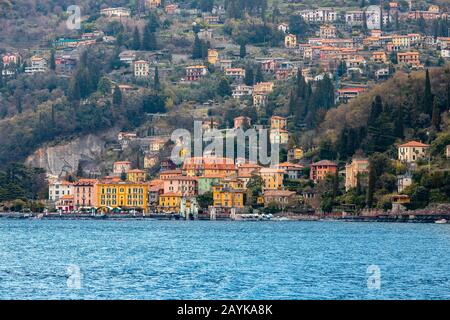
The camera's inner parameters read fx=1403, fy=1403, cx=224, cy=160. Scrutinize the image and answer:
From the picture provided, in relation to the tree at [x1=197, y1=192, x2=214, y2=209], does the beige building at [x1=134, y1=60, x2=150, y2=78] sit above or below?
above

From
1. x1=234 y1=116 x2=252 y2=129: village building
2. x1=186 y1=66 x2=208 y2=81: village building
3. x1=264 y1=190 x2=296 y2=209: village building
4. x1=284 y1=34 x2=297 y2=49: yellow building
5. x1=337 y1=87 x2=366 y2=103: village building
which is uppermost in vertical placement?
x1=284 y1=34 x2=297 y2=49: yellow building

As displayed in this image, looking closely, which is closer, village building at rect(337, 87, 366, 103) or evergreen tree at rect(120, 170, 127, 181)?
evergreen tree at rect(120, 170, 127, 181)

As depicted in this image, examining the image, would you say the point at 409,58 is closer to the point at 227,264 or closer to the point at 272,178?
the point at 272,178

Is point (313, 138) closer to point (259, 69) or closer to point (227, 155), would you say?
point (227, 155)

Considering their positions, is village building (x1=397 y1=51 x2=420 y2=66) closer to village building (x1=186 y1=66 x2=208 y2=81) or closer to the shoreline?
village building (x1=186 y1=66 x2=208 y2=81)

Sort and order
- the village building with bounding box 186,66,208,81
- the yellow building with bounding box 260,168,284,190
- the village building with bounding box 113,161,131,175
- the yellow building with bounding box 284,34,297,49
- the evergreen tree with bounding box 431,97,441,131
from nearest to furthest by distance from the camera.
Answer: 1. the evergreen tree with bounding box 431,97,441,131
2. the yellow building with bounding box 260,168,284,190
3. the village building with bounding box 113,161,131,175
4. the village building with bounding box 186,66,208,81
5. the yellow building with bounding box 284,34,297,49

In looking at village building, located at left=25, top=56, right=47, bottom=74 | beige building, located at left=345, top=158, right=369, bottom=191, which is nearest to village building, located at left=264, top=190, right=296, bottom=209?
beige building, located at left=345, top=158, right=369, bottom=191

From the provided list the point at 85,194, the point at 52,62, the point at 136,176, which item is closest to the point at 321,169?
the point at 136,176
